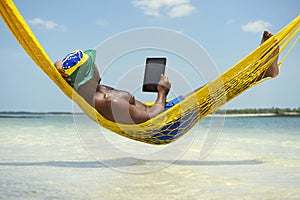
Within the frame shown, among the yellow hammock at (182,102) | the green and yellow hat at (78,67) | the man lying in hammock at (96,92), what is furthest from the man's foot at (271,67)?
the green and yellow hat at (78,67)

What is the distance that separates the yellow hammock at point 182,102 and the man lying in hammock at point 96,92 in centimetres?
4

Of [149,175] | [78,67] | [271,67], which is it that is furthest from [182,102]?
[271,67]

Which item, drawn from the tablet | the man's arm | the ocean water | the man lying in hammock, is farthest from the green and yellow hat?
the ocean water

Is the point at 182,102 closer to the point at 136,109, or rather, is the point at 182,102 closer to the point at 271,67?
the point at 136,109

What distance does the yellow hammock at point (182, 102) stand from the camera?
2576 mm

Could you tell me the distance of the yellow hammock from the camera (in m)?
2.58

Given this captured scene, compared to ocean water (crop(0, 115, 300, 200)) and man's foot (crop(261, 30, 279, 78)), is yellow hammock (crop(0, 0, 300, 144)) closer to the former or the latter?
man's foot (crop(261, 30, 279, 78))

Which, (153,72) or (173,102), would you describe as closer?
(153,72)

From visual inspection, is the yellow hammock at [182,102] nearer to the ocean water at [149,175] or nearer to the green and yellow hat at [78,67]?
the green and yellow hat at [78,67]

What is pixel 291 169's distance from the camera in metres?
2.95

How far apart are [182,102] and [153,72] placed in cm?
29

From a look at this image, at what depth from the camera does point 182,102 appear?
2.61 m

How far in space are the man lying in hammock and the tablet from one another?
0.49 feet

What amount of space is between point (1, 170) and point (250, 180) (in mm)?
1805
